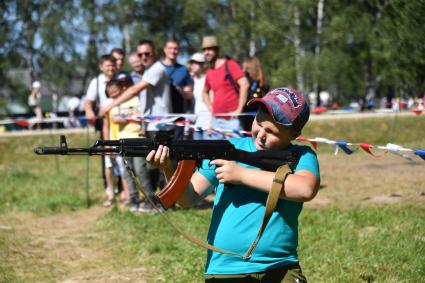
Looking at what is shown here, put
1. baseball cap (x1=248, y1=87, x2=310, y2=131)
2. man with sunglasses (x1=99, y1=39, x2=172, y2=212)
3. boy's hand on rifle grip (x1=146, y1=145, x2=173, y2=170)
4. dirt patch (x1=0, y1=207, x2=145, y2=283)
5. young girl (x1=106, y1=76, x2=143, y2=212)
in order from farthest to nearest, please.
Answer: young girl (x1=106, y1=76, x2=143, y2=212) < man with sunglasses (x1=99, y1=39, x2=172, y2=212) < dirt patch (x1=0, y1=207, x2=145, y2=283) < boy's hand on rifle grip (x1=146, y1=145, x2=173, y2=170) < baseball cap (x1=248, y1=87, x2=310, y2=131)

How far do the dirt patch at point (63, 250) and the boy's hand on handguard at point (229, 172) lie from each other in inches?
100

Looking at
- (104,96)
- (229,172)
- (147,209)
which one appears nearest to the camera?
(229,172)

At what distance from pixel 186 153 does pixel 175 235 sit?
3650 millimetres

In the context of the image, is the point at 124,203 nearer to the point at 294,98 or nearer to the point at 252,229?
the point at 252,229

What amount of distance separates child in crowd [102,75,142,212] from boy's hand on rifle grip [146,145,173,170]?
16.2 feet

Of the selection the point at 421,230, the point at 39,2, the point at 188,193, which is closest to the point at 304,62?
the point at 39,2

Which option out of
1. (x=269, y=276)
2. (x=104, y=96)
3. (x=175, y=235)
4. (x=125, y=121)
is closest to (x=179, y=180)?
(x=269, y=276)

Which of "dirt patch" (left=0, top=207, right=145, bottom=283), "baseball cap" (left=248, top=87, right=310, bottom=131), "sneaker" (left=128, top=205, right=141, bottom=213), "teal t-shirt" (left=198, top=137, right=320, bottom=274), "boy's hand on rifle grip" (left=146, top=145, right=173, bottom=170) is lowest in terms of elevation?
"dirt patch" (left=0, top=207, right=145, bottom=283)

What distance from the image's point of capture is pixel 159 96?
8055 mm

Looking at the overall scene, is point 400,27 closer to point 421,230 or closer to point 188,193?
point 421,230

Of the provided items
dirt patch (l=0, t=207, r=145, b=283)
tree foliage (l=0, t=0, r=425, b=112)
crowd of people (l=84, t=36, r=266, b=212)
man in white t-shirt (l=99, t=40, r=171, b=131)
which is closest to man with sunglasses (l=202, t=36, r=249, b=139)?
crowd of people (l=84, t=36, r=266, b=212)

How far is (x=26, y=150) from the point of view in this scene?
2161 cm

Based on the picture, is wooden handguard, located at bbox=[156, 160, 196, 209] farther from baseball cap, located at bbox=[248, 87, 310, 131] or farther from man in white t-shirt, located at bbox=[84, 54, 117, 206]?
man in white t-shirt, located at bbox=[84, 54, 117, 206]

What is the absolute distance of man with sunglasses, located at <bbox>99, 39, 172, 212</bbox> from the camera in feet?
25.6
